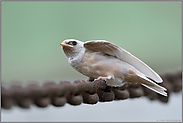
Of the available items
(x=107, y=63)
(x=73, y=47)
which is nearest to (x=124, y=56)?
(x=107, y=63)

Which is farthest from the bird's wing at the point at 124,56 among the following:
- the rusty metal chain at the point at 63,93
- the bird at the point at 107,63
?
the rusty metal chain at the point at 63,93

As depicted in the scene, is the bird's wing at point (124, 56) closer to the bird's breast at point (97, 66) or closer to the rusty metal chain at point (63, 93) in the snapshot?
the bird's breast at point (97, 66)

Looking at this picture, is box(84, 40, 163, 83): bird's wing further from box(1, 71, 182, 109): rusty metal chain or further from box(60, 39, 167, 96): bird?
box(1, 71, 182, 109): rusty metal chain

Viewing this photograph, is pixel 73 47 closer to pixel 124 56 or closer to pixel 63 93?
pixel 124 56

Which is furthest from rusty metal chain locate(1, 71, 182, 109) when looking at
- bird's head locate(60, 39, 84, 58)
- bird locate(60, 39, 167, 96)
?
bird's head locate(60, 39, 84, 58)

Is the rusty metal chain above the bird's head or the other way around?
the other way around

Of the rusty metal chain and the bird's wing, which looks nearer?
the rusty metal chain

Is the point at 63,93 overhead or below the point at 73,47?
below

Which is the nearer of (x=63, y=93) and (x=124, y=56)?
(x=63, y=93)
